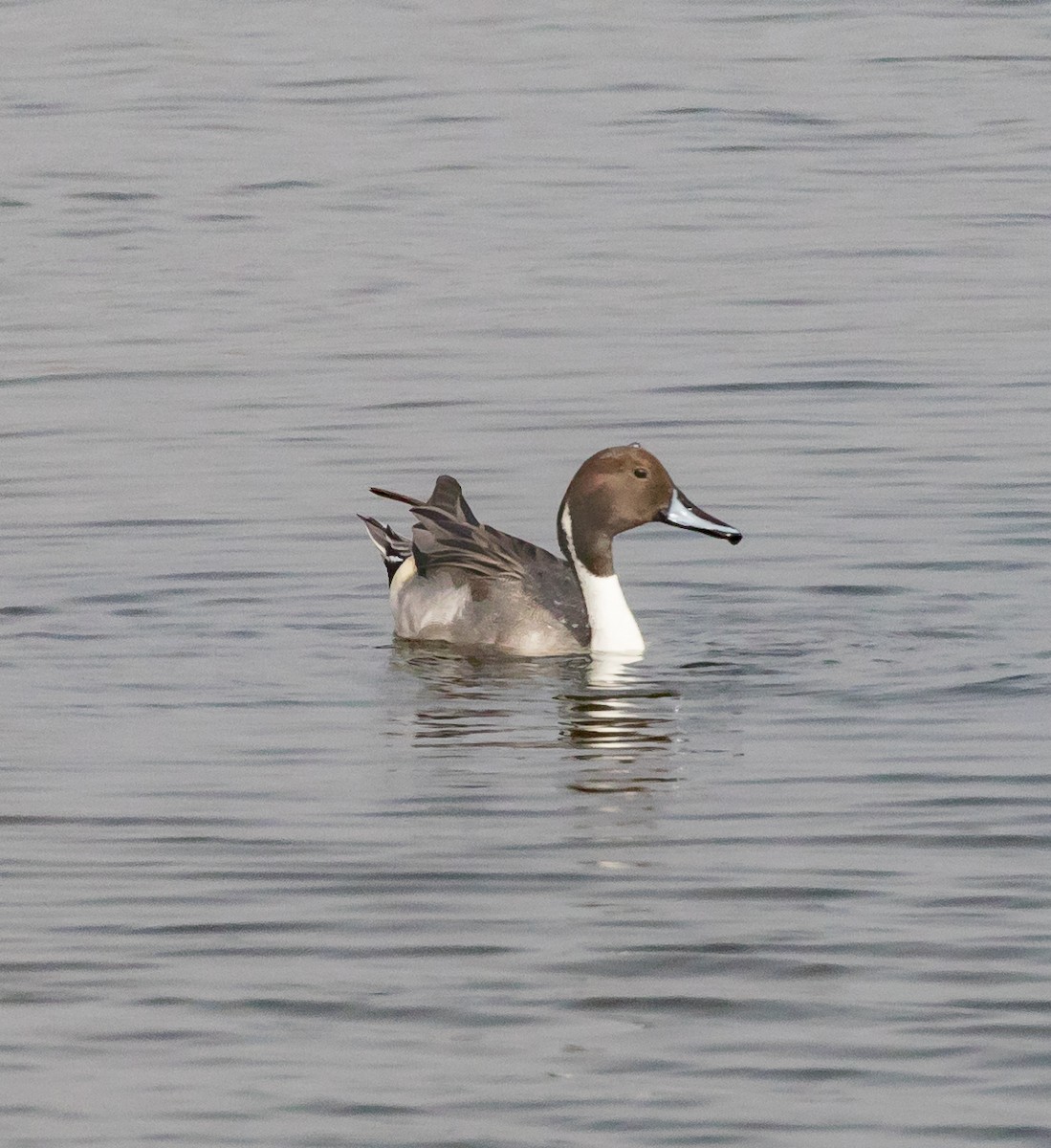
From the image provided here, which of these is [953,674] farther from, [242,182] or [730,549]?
[242,182]

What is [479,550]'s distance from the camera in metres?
11.2

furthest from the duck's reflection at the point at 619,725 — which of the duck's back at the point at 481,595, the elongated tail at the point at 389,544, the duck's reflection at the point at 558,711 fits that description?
the elongated tail at the point at 389,544

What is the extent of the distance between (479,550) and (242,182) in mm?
12324

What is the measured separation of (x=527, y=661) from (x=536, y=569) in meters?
0.49

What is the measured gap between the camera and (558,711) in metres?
9.94

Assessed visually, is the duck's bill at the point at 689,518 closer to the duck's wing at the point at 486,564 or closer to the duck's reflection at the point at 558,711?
the duck's wing at the point at 486,564

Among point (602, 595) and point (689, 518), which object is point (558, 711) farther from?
point (689, 518)

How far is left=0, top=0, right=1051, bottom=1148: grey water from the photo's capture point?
19.9 feet

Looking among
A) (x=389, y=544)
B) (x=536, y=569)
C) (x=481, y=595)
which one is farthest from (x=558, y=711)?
(x=389, y=544)

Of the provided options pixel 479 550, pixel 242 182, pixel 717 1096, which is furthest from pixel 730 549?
pixel 242 182

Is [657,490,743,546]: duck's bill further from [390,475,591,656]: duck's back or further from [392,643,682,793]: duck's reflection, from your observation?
[392,643,682,793]: duck's reflection

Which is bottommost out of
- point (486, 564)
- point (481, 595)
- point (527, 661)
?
point (527, 661)

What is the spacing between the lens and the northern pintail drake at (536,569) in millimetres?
11164

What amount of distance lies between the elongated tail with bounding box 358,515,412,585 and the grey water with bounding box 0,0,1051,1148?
25cm
